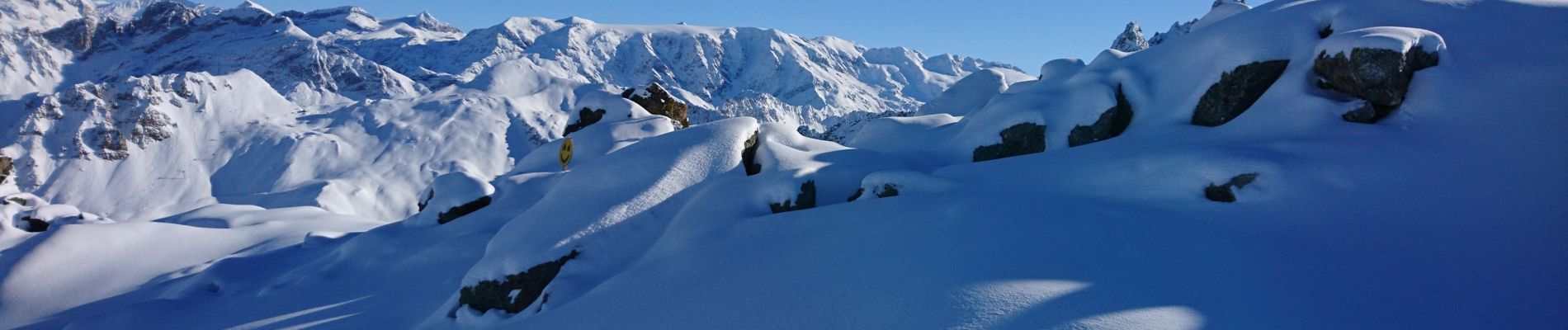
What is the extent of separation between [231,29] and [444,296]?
722 feet

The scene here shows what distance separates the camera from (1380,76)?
9.84m

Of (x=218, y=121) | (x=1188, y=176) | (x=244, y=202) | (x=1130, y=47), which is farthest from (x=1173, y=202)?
(x=218, y=121)

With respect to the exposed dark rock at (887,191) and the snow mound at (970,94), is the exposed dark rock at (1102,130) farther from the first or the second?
the snow mound at (970,94)

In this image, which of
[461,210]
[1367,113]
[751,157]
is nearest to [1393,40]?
[1367,113]

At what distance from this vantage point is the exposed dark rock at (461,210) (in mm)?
18281

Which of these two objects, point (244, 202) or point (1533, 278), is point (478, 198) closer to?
point (1533, 278)

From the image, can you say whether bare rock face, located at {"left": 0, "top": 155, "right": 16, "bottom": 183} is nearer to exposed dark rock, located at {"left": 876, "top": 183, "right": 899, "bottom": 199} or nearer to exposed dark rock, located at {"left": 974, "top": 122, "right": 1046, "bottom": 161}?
exposed dark rock, located at {"left": 876, "top": 183, "right": 899, "bottom": 199}

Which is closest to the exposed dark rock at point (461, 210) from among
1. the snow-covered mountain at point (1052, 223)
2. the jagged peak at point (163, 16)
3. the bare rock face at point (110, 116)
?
the snow-covered mountain at point (1052, 223)

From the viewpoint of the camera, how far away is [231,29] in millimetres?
181250

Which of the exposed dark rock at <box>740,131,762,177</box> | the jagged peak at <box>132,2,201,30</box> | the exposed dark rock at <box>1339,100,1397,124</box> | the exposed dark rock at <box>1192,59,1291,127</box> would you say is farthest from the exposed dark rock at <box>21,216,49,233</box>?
the jagged peak at <box>132,2,201,30</box>

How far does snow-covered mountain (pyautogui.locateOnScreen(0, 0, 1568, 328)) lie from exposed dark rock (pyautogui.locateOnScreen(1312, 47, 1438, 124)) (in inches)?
1.4

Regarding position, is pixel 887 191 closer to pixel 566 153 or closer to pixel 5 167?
pixel 566 153

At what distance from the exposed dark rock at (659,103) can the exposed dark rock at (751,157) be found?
484 inches

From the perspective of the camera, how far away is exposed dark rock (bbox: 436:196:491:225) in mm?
18281
